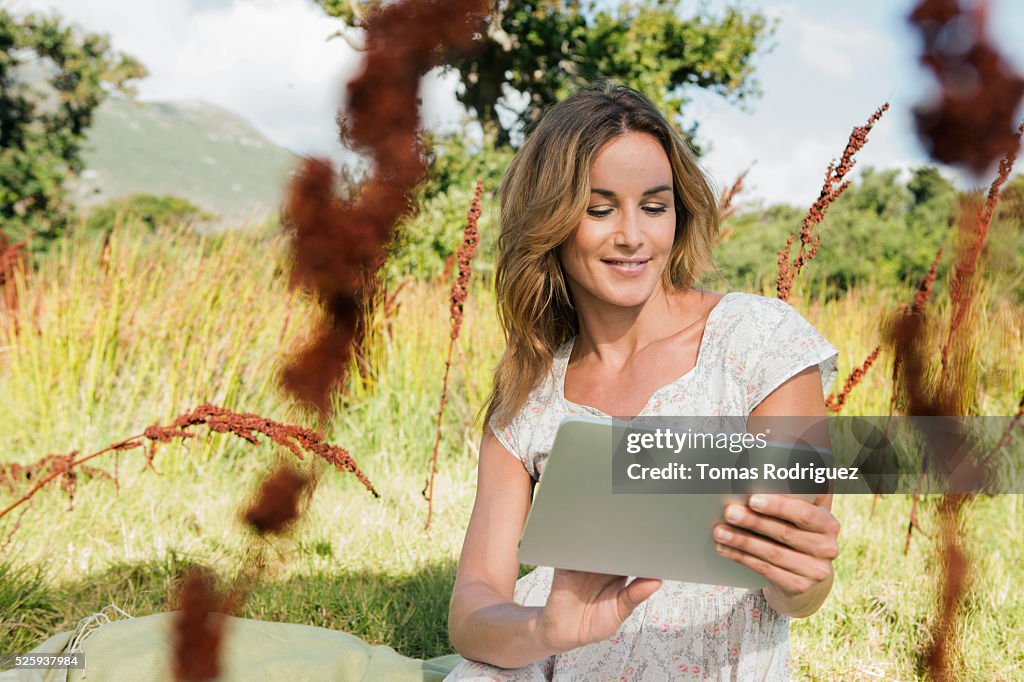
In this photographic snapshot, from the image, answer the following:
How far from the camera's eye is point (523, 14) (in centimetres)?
1074

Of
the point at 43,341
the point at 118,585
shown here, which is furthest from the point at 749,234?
the point at 118,585

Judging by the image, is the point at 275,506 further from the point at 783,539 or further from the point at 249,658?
the point at 249,658

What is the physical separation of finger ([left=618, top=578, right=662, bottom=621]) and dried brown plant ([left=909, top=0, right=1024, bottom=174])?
0.84 m

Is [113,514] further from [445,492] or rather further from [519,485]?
[519,485]

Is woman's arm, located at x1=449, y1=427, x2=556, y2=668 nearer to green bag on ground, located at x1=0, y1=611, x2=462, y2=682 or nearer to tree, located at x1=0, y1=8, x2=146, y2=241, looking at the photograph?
green bag on ground, located at x1=0, y1=611, x2=462, y2=682

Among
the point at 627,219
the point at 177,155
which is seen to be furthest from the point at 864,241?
the point at 177,155

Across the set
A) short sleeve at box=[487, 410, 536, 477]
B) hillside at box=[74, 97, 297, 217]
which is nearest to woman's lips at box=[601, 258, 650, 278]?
short sleeve at box=[487, 410, 536, 477]

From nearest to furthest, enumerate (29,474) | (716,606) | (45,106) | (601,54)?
(716,606) → (29,474) → (601,54) → (45,106)

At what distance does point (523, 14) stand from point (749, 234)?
183 inches

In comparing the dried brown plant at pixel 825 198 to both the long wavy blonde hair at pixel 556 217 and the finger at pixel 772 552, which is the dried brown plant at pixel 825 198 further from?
the finger at pixel 772 552

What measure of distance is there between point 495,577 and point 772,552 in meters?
0.97

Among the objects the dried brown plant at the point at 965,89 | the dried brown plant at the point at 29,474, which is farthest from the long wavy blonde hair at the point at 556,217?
the dried brown plant at the point at 29,474

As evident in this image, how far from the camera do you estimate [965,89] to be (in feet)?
1.09

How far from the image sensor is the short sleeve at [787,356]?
1741mm
